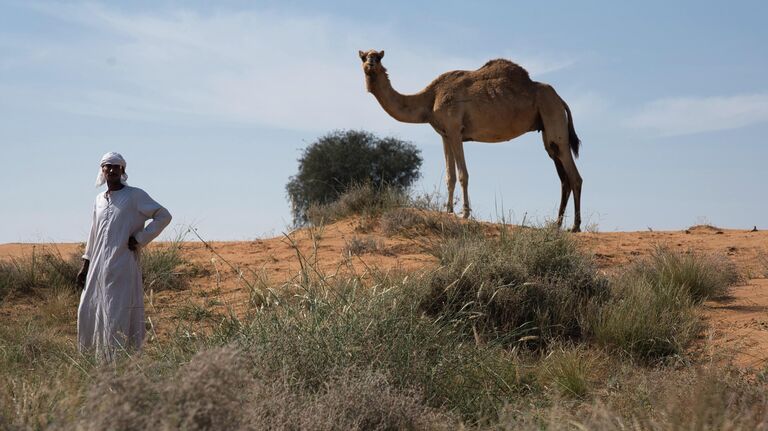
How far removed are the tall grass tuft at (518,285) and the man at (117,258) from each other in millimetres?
2529

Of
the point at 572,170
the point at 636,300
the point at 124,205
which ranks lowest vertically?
the point at 636,300

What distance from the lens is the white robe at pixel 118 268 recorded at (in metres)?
8.09

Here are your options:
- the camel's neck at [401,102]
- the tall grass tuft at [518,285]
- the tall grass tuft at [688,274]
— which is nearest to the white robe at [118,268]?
Answer: the tall grass tuft at [518,285]

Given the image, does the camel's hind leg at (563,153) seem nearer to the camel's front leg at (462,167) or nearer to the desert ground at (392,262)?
the desert ground at (392,262)

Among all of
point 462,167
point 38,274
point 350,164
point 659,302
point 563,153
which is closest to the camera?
point 659,302

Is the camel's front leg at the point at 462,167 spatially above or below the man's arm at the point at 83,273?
above

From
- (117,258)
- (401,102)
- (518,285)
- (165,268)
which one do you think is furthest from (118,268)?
(401,102)

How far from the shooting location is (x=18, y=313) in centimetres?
1098

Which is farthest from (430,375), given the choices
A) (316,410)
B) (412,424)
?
(316,410)

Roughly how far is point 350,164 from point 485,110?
50.4 ft

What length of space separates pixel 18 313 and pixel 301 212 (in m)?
19.9

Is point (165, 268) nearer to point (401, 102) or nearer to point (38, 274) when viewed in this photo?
point (38, 274)

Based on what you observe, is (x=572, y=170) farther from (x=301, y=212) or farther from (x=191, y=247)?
(x=301, y=212)

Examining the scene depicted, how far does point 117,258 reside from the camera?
8.13 m
